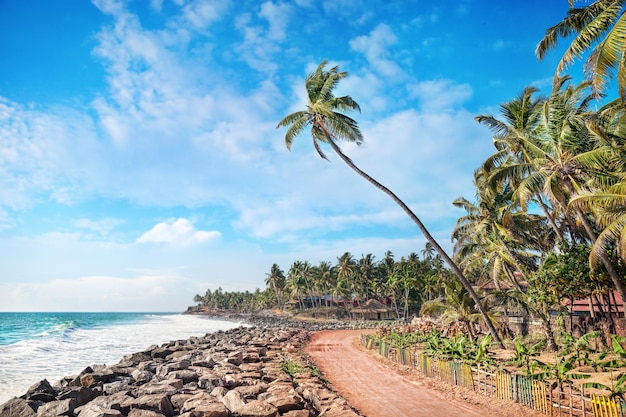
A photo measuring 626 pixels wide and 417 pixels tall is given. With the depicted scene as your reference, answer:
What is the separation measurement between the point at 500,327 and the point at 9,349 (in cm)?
3568

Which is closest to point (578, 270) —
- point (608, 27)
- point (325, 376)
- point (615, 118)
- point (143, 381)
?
point (615, 118)

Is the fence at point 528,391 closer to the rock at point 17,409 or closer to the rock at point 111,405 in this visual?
the rock at point 111,405

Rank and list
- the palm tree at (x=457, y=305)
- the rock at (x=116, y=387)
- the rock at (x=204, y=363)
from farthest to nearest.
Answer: the palm tree at (x=457, y=305) < the rock at (x=204, y=363) < the rock at (x=116, y=387)

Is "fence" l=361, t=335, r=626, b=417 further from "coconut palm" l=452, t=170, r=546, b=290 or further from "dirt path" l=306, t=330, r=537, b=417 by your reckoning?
"coconut palm" l=452, t=170, r=546, b=290

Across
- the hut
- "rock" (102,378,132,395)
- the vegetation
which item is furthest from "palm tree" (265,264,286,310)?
"rock" (102,378,132,395)

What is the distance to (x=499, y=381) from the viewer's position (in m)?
10.9

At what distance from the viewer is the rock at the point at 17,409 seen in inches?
371

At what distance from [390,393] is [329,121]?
37.5ft

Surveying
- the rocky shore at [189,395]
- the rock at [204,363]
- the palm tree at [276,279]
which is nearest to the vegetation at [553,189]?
the rocky shore at [189,395]

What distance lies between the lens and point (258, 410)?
339 inches

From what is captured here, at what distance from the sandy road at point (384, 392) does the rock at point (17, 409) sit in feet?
27.7

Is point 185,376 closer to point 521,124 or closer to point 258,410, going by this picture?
point 258,410

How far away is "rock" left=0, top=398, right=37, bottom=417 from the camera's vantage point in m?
9.43

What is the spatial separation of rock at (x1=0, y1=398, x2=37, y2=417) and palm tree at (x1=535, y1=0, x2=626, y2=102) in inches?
649
